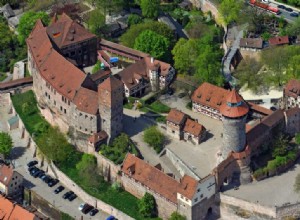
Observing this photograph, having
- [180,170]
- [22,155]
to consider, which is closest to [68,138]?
[22,155]

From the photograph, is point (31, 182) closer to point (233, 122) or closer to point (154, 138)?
point (154, 138)

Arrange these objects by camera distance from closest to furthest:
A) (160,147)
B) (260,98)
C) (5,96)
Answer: (160,147) < (260,98) < (5,96)

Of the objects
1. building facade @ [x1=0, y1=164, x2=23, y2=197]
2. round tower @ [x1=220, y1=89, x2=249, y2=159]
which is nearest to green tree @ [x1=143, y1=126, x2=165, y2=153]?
round tower @ [x1=220, y1=89, x2=249, y2=159]

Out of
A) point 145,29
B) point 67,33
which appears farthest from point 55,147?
point 145,29

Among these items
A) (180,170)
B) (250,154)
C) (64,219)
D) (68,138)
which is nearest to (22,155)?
(68,138)

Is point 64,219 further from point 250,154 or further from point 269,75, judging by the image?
point 269,75

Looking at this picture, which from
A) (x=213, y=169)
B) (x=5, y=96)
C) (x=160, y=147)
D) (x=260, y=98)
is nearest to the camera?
(x=213, y=169)

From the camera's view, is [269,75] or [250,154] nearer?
[250,154]
